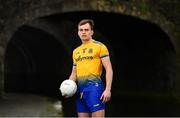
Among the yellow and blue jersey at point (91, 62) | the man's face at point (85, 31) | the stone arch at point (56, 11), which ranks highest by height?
the stone arch at point (56, 11)

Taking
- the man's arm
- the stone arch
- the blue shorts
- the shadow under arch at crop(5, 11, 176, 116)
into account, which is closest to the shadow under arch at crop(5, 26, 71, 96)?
the shadow under arch at crop(5, 11, 176, 116)

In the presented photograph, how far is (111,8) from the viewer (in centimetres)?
1477

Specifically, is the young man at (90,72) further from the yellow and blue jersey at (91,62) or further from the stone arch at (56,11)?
the stone arch at (56,11)

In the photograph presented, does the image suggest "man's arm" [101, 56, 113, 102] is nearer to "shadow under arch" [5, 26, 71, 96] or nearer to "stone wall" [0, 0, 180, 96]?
"stone wall" [0, 0, 180, 96]

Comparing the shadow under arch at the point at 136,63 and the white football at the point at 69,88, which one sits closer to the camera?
the white football at the point at 69,88

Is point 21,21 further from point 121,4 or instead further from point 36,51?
point 36,51

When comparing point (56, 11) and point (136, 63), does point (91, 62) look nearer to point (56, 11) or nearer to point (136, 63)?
point (56, 11)

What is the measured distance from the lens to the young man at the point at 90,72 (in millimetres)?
6266

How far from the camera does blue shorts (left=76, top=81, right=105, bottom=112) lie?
624 centimetres

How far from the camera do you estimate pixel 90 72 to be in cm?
632

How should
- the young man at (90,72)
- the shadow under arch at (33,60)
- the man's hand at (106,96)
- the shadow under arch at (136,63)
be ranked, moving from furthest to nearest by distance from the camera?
the shadow under arch at (33,60) < the shadow under arch at (136,63) < the young man at (90,72) < the man's hand at (106,96)

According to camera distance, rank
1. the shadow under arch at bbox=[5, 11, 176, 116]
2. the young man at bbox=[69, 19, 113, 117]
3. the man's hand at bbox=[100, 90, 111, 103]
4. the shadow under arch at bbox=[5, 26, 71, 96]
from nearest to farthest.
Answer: the man's hand at bbox=[100, 90, 111, 103] < the young man at bbox=[69, 19, 113, 117] < the shadow under arch at bbox=[5, 11, 176, 116] < the shadow under arch at bbox=[5, 26, 71, 96]

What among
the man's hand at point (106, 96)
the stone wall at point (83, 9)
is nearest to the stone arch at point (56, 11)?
the stone wall at point (83, 9)

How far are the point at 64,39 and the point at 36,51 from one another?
3.28 metres
